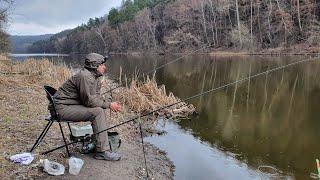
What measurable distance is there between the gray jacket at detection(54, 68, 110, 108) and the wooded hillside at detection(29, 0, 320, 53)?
143 ft

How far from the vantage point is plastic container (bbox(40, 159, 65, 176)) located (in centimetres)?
645

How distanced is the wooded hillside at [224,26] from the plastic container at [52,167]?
4403 cm

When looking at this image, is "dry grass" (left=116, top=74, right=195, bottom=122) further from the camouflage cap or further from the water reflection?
the camouflage cap

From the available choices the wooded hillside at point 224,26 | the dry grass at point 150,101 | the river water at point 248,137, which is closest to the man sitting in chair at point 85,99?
the river water at point 248,137

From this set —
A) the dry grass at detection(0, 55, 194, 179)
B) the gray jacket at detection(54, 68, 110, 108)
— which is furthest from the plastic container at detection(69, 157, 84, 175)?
the gray jacket at detection(54, 68, 110, 108)

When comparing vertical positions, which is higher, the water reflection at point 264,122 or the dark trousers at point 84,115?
the dark trousers at point 84,115

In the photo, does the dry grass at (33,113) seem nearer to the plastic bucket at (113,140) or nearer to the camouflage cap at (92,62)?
the plastic bucket at (113,140)

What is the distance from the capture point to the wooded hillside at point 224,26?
5666cm

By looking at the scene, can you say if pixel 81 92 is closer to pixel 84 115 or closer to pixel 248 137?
pixel 84 115

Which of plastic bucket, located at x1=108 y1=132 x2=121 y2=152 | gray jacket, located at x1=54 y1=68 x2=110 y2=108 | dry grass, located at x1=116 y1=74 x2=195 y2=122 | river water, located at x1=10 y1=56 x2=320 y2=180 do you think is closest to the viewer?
gray jacket, located at x1=54 y1=68 x2=110 y2=108

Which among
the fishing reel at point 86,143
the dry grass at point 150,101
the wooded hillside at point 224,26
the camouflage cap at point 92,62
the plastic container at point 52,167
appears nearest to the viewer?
the plastic container at point 52,167

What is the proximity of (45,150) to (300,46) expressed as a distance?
161ft

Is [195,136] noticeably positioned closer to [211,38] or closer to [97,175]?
[97,175]

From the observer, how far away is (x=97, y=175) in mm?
6824
